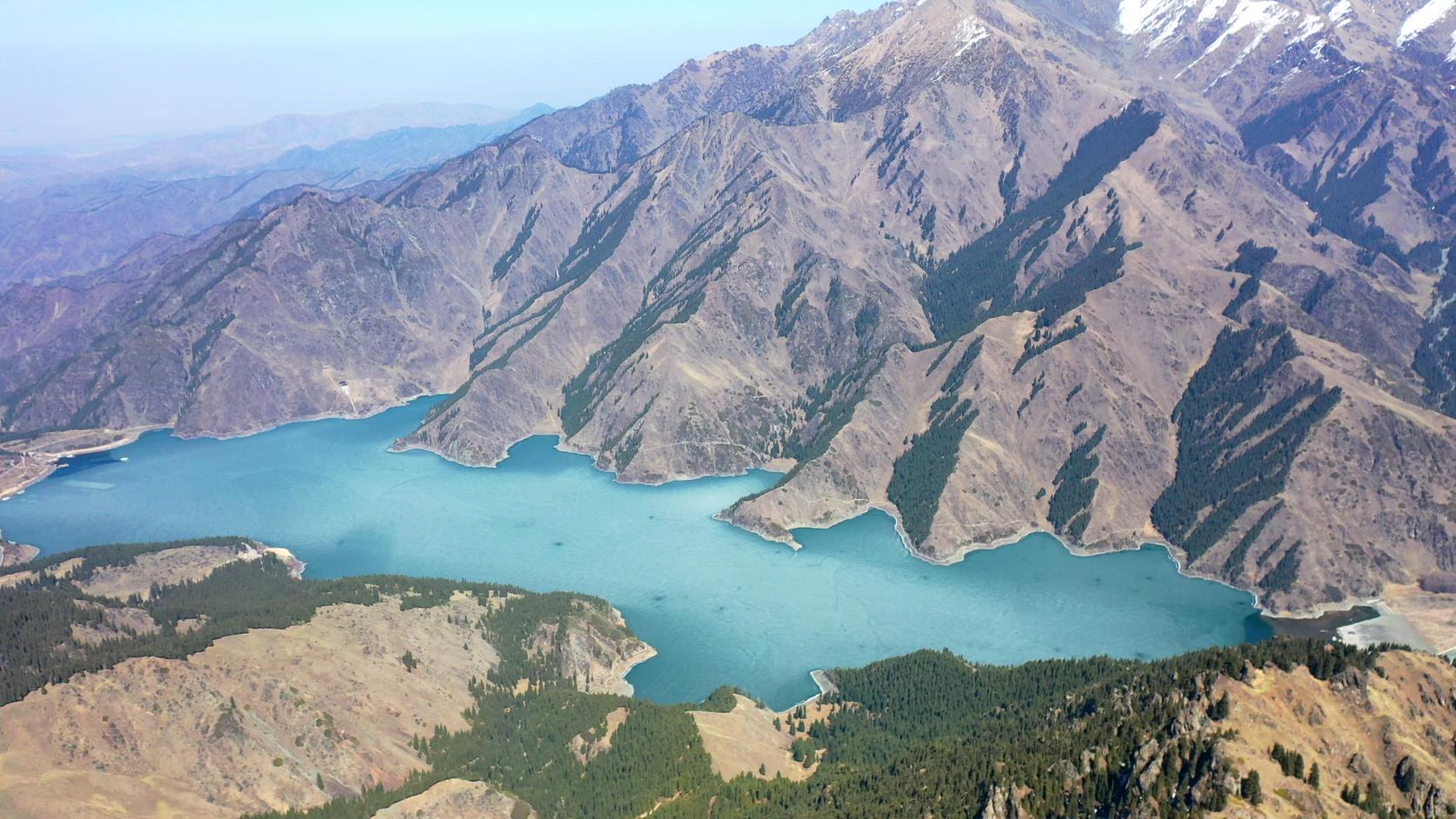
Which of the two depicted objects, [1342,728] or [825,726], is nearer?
[1342,728]

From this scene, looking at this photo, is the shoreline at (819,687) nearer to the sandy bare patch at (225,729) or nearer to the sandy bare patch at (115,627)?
the sandy bare patch at (225,729)

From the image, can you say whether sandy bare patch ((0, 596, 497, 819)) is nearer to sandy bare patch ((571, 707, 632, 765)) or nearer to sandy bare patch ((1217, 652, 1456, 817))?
sandy bare patch ((571, 707, 632, 765))

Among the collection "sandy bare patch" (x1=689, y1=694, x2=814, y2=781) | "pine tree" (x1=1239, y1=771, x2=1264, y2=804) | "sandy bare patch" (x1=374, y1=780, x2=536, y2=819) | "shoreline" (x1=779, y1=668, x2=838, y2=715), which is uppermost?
"pine tree" (x1=1239, y1=771, x2=1264, y2=804)

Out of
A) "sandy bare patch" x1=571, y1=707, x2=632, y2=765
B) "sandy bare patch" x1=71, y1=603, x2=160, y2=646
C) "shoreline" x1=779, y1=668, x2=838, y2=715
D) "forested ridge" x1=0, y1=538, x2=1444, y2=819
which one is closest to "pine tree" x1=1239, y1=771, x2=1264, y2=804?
"forested ridge" x1=0, y1=538, x2=1444, y2=819

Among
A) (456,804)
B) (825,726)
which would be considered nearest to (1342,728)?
(825,726)

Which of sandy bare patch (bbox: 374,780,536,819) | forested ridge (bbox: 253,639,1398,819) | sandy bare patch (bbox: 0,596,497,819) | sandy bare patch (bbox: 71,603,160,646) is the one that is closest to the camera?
forested ridge (bbox: 253,639,1398,819)

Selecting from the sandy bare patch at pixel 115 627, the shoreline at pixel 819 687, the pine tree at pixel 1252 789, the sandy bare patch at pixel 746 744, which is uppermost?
the pine tree at pixel 1252 789

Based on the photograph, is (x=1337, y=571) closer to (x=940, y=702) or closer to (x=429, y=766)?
(x=940, y=702)

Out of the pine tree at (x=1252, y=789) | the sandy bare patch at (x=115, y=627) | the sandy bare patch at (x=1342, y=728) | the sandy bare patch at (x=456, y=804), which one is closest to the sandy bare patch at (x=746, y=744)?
the sandy bare patch at (x=456, y=804)

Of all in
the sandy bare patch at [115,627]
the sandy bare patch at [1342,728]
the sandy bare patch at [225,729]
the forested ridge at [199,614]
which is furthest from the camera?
the sandy bare patch at [115,627]

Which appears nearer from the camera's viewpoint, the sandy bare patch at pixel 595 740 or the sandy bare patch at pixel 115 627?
the sandy bare patch at pixel 595 740

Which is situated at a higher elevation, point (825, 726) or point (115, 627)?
point (115, 627)

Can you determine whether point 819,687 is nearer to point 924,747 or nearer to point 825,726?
point 825,726
